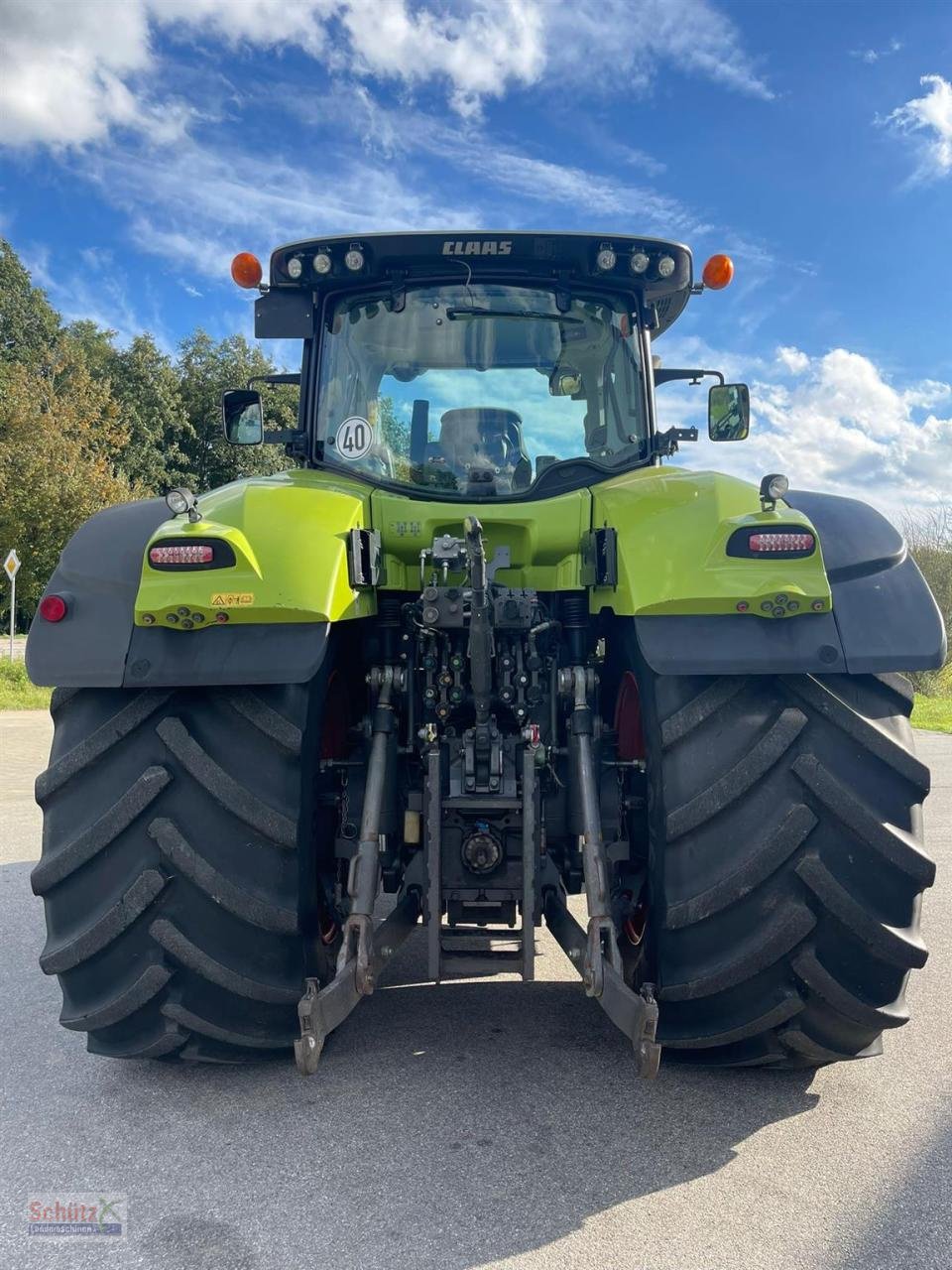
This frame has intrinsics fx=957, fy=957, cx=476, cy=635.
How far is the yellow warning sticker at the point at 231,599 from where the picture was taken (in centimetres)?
253

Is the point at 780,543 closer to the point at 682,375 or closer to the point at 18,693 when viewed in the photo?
the point at 682,375

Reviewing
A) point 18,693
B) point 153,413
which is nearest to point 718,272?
point 18,693

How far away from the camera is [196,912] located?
2604 millimetres

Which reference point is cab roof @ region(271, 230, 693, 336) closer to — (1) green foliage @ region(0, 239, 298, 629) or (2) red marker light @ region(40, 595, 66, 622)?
(2) red marker light @ region(40, 595, 66, 622)

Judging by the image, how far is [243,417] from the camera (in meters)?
4.18

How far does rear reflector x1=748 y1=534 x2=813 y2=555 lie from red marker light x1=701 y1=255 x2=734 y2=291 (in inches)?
61.0

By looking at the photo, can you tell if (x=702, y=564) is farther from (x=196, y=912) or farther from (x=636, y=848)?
(x=196, y=912)

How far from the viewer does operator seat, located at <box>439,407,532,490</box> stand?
344 cm

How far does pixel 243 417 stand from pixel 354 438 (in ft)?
2.82

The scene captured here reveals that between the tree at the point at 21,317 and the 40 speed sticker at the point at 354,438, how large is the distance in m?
36.1

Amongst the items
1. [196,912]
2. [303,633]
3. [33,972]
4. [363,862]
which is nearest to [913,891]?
[363,862]

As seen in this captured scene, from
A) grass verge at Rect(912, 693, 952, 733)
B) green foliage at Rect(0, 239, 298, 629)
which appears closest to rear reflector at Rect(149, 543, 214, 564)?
grass verge at Rect(912, 693, 952, 733)

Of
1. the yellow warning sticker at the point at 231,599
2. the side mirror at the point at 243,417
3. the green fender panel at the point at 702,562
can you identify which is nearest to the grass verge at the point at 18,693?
the side mirror at the point at 243,417

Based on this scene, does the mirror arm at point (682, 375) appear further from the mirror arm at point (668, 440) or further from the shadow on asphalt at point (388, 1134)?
the shadow on asphalt at point (388, 1134)
